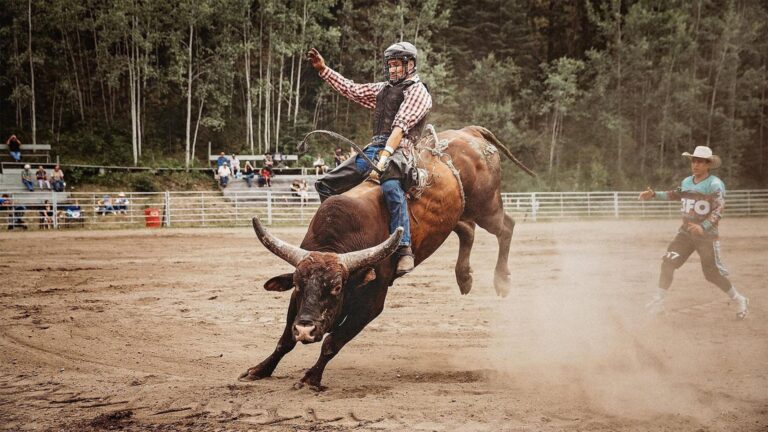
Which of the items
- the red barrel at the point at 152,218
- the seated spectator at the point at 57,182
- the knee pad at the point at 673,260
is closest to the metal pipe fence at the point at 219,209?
the red barrel at the point at 152,218

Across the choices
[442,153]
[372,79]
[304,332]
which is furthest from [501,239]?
[372,79]

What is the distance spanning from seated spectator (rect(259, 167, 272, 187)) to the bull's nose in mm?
22039

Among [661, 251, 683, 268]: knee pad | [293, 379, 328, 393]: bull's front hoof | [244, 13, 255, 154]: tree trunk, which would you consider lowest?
[293, 379, 328, 393]: bull's front hoof

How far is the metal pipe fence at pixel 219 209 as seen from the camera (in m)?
20.5

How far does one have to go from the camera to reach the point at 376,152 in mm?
5566

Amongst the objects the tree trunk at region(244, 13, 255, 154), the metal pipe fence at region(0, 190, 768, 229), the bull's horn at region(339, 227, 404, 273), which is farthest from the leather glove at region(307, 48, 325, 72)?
the tree trunk at region(244, 13, 255, 154)

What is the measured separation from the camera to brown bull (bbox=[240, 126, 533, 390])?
442 centimetres

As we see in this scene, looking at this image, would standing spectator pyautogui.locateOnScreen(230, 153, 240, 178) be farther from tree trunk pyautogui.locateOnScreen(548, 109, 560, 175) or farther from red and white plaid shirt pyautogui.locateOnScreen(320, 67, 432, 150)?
red and white plaid shirt pyautogui.locateOnScreen(320, 67, 432, 150)

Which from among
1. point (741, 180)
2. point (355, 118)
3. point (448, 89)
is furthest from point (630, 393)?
point (741, 180)

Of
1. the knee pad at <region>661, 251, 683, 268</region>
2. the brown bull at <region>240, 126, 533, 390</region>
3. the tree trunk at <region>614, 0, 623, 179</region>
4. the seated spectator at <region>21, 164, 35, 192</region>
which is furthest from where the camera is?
the tree trunk at <region>614, 0, 623, 179</region>

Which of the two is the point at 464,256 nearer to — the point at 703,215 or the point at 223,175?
the point at 703,215

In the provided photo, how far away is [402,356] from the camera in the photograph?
5.95m

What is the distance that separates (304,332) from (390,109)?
2314 mm

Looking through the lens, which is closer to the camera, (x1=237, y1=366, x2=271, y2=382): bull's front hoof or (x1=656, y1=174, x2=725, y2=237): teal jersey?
(x1=237, y1=366, x2=271, y2=382): bull's front hoof
